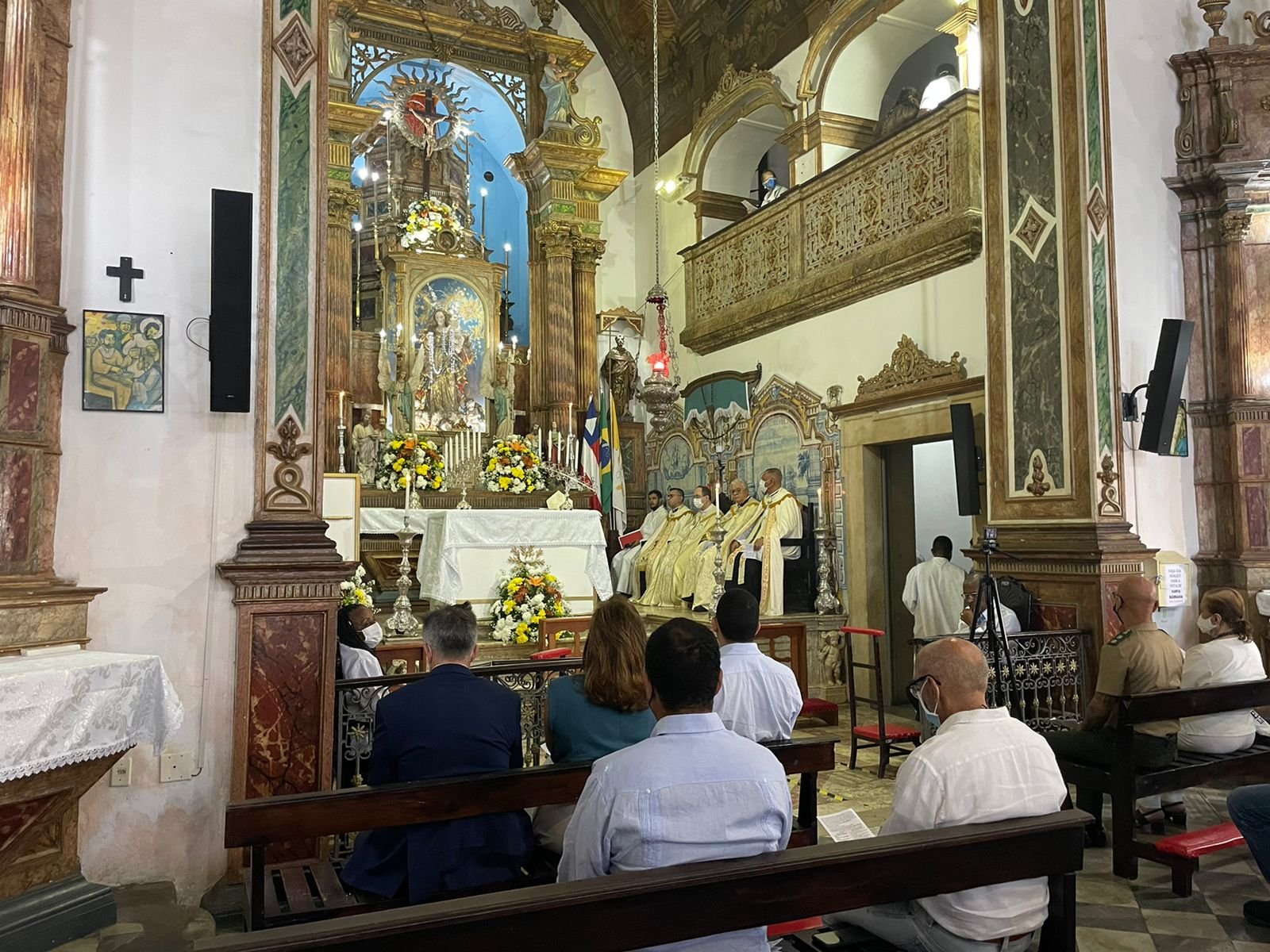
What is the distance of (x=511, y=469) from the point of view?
11.8m

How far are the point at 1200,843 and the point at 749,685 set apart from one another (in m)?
2.01

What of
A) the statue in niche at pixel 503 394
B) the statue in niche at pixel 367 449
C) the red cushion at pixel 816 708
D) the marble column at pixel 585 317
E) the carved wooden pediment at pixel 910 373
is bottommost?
the red cushion at pixel 816 708

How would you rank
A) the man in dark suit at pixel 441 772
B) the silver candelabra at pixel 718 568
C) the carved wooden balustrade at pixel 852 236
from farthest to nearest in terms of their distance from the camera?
the silver candelabra at pixel 718 568 < the carved wooden balustrade at pixel 852 236 < the man in dark suit at pixel 441 772

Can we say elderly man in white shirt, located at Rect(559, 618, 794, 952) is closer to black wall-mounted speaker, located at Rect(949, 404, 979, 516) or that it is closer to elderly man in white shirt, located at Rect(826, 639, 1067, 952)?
elderly man in white shirt, located at Rect(826, 639, 1067, 952)

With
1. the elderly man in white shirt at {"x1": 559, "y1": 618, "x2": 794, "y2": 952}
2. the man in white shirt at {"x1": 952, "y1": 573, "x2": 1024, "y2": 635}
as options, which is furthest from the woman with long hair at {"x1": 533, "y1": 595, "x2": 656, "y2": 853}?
the man in white shirt at {"x1": 952, "y1": 573, "x2": 1024, "y2": 635}

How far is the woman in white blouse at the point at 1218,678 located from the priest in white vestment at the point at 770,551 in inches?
200

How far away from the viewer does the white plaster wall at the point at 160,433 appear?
13.9ft

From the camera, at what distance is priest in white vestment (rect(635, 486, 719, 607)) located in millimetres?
11164

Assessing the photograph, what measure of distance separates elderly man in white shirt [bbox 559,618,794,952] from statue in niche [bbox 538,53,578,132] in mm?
13022

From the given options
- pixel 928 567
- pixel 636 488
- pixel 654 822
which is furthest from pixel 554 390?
pixel 654 822

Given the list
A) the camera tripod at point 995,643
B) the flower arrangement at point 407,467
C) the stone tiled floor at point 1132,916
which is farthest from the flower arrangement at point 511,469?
the stone tiled floor at point 1132,916

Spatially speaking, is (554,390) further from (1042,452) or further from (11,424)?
(11,424)

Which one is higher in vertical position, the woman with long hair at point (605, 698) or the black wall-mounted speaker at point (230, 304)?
the black wall-mounted speaker at point (230, 304)

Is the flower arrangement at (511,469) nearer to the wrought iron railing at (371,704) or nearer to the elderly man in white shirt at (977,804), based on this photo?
the wrought iron railing at (371,704)
